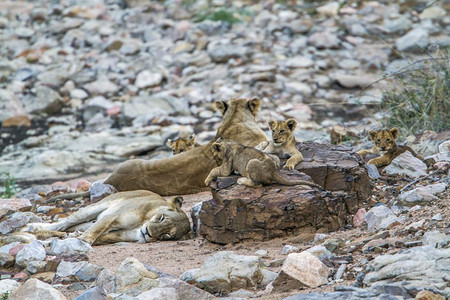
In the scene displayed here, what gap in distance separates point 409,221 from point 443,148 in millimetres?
2923

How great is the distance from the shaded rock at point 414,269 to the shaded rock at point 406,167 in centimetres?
313

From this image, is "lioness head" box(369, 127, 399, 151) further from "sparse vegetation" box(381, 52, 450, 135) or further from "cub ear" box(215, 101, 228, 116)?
"cub ear" box(215, 101, 228, 116)

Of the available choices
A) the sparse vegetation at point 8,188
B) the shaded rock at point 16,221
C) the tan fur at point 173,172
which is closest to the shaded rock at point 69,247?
the shaded rock at point 16,221

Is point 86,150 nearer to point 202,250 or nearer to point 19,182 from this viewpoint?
point 19,182

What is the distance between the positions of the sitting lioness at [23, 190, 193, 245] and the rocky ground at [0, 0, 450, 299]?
195 millimetres

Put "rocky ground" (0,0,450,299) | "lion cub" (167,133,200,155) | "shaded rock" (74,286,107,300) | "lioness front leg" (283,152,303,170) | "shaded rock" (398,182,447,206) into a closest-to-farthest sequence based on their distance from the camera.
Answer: "shaded rock" (74,286,107,300), "rocky ground" (0,0,450,299), "shaded rock" (398,182,447,206), "lioness front leg" (283,152,303,170), "lion cub" (167,133,200,155)

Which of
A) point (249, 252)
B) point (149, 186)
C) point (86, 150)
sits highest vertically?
point (249, 252)

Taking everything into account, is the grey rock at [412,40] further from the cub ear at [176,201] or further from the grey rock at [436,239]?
the grey rock at [436,239]

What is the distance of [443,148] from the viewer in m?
9.84

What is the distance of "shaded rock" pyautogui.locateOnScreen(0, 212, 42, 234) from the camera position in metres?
9.38

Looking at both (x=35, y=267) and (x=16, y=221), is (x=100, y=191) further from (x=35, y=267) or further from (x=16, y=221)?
(x=35, y=267)

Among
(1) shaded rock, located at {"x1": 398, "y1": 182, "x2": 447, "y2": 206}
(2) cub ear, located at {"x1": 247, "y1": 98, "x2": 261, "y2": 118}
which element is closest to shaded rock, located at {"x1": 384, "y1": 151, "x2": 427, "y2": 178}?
(1) shaded rock, located at {"x1": 398, "y1": 182, "x2": 447, "y2": 206}

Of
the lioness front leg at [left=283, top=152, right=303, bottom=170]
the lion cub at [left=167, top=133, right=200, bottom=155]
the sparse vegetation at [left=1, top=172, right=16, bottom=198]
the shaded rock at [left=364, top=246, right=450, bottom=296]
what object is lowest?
the sparse vegetation at [left=1, top=172, right=16, bottom=198]

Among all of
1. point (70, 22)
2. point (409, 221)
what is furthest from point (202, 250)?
point (70, 22)
